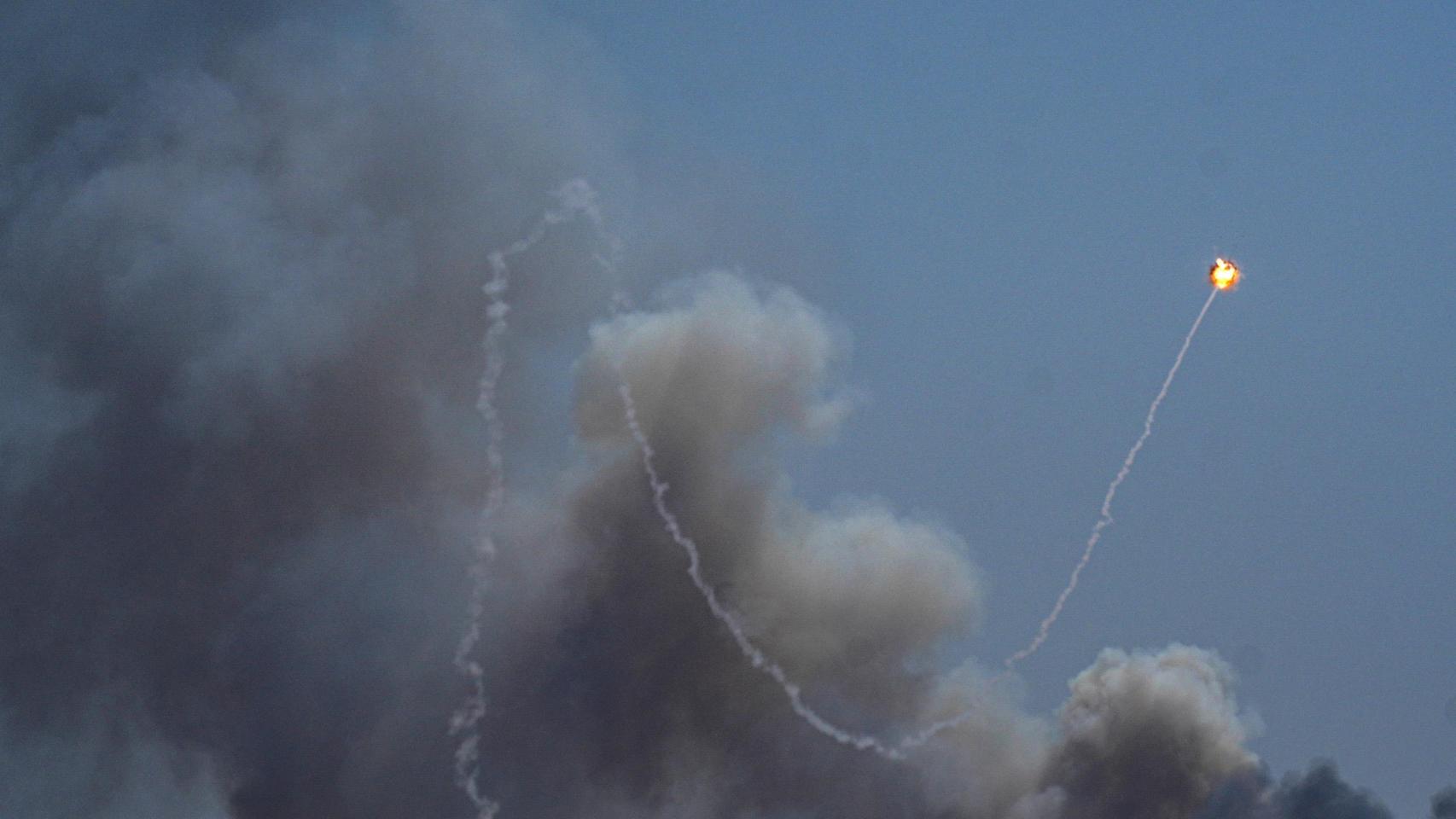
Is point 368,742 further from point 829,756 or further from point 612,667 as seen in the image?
point 829,756

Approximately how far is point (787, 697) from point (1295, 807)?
26.6 meters

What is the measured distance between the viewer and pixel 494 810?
96.2 m

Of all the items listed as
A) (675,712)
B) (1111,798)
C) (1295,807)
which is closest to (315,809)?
(675,712)

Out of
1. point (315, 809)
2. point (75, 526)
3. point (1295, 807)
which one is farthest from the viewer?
point (75, 526)

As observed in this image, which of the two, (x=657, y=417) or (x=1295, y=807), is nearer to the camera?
(x=1295, y=807)

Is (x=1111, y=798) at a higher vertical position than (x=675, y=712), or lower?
lower

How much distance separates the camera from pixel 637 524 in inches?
4077

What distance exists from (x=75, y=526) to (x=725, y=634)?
1476 inches

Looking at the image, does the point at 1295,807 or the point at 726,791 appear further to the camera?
the point at 726,791

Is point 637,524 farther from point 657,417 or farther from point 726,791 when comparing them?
point 726,791

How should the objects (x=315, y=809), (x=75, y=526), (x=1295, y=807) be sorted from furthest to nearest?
(x=75, y=526)
(x=315, y=809)
(x=1295, y=807)

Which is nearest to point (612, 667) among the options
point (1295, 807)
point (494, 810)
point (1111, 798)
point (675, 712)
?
point (675, 712)

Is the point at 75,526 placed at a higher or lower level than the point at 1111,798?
higher

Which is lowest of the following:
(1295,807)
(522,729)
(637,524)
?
(1295,807)
